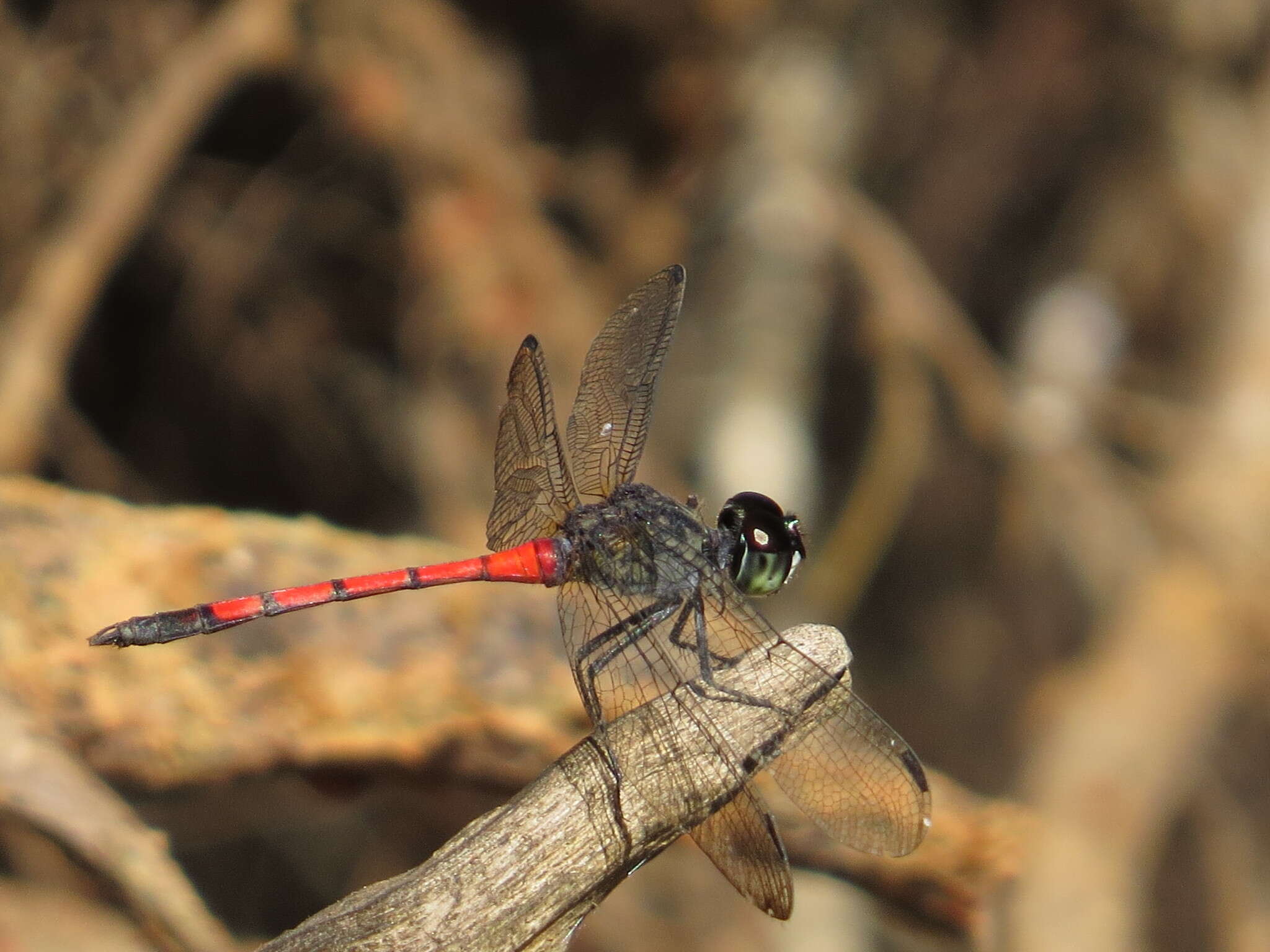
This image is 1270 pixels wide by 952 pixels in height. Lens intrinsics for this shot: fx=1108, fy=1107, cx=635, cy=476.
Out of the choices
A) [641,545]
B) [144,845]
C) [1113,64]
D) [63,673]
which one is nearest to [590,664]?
[641,545]

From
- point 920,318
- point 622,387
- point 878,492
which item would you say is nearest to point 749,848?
point 622,387

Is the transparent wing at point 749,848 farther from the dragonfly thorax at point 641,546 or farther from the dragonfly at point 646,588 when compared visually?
the dragonfly thorax at point 641,546

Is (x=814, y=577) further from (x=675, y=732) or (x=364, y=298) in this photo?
(x=675, y=732)

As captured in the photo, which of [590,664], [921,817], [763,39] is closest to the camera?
[921,817]

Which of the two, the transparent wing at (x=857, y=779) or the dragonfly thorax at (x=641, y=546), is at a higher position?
the dragonfly thorax at (x=641, y=546)

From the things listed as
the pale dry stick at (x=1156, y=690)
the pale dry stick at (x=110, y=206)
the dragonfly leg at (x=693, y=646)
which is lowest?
the pale dry stick at (x=1156, y=690)

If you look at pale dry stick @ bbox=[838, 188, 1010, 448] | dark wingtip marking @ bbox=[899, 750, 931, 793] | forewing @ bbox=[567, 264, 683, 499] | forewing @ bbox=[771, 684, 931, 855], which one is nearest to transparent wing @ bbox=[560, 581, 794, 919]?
forewing @ bbox=[771, 684, 931, 855]

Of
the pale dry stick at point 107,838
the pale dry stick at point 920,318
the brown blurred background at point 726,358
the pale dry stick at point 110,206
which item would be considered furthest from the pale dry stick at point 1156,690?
the pale dry stick at point 110,206
